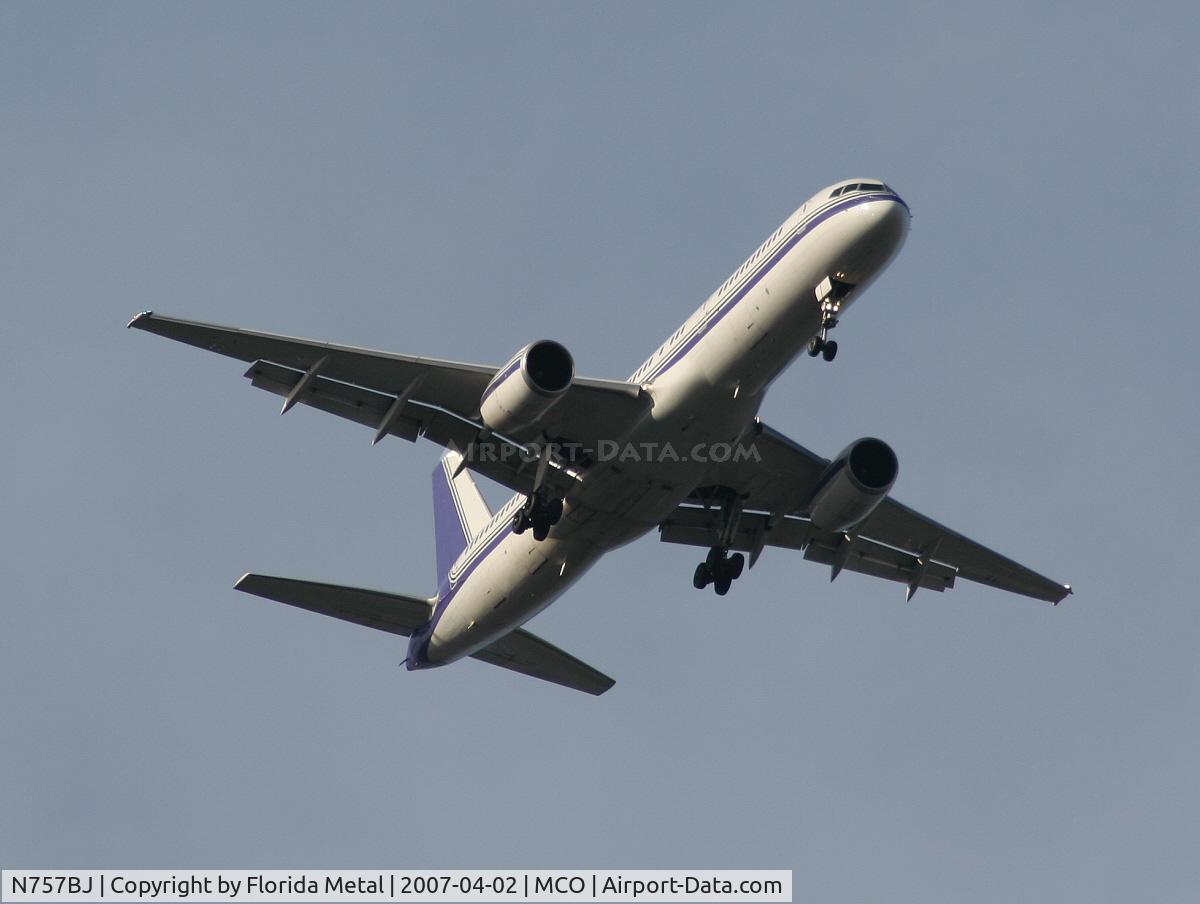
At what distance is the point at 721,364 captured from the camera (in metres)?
34.4

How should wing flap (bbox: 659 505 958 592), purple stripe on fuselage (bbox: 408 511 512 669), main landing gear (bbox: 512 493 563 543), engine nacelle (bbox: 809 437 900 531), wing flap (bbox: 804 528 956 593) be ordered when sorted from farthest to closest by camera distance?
wing flap (bbox: 804 528 956 593) → wing flap (bbox: 659 505 958 592) → purple stripe on fuselage (bbox: 408 511 512 669) → engine nacelle (bbox: 809 437 900 531) → main landing gear (bbox: 512 493 563 543)

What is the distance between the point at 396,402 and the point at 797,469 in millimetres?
9172

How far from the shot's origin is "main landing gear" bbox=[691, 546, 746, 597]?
134 ft

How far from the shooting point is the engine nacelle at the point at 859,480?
3800 cm

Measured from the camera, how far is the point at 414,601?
137ft

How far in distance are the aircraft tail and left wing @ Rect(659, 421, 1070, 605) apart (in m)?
5.01

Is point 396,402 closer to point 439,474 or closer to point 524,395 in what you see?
point 524,395

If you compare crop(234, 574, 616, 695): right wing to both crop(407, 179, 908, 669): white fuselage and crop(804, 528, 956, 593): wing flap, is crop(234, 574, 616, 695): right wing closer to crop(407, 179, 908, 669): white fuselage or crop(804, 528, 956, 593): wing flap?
crop(407, 179, 908, 669): white fuselage

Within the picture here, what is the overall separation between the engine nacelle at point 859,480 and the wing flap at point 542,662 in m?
7.84

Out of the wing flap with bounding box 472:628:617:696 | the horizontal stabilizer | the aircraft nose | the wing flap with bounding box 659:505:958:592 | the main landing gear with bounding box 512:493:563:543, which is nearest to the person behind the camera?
the aircraft nose

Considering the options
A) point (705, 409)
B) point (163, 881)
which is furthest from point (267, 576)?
point (705, 409)

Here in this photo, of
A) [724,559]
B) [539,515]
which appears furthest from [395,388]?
[724,559]

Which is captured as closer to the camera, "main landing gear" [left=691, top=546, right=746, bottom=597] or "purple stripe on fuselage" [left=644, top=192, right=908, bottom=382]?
"purple stripe on fuselage" [left=644, top=192, right=908, bottom=382]

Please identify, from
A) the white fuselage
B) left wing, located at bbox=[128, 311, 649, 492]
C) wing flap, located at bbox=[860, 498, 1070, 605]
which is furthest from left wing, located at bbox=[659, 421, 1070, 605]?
left wing, located at bbox=[128, 311, 649, 492]
